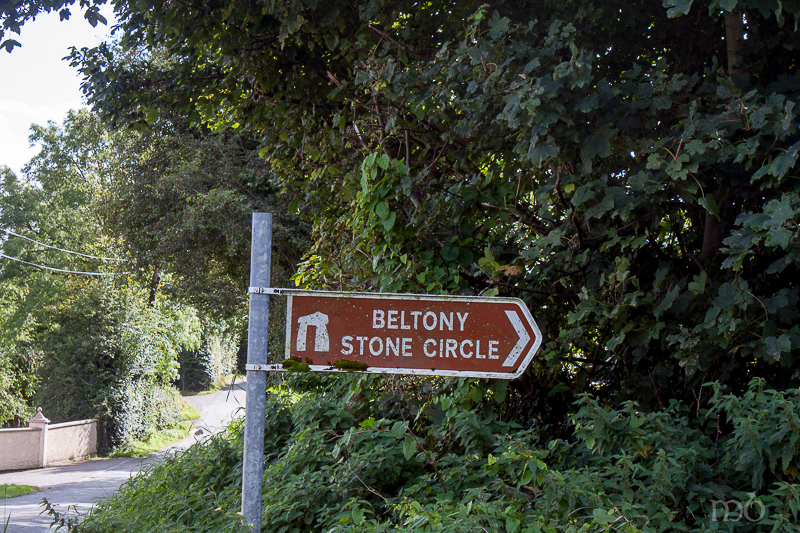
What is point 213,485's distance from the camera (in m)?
4.71

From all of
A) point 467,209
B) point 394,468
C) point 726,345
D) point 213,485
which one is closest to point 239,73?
point 467,209

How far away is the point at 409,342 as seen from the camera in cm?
225

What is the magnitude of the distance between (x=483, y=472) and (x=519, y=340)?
45.2 inches

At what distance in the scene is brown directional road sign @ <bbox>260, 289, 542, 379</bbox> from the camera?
2230mm

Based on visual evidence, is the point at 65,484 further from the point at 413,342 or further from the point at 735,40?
→ the point at 735,40

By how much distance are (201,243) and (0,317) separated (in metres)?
15.1

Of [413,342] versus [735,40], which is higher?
[735,40]

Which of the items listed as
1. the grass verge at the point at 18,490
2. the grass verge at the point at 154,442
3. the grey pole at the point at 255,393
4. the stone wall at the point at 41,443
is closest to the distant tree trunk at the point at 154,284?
the grass verge at the point at 154,442

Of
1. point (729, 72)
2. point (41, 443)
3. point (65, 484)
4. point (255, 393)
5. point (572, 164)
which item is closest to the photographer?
point (255, 393)

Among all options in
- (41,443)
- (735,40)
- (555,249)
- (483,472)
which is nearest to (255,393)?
(483,472)


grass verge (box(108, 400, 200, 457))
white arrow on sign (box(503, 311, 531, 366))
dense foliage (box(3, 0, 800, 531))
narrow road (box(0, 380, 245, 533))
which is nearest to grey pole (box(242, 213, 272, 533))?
dense foliage (box(3, 0, 800, 531))

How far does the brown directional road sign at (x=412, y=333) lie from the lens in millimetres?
2230

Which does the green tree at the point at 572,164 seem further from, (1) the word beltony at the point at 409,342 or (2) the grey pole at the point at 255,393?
(2) the grey pole at the point at 255,393

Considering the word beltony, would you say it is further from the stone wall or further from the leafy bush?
the stone wall
